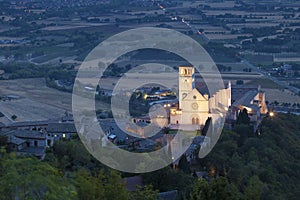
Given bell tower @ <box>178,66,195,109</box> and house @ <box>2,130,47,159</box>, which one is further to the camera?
bell tower @ <box>178,66,195,109</box>

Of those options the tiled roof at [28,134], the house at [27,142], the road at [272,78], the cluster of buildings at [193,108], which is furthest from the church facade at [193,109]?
the road at [272,78]

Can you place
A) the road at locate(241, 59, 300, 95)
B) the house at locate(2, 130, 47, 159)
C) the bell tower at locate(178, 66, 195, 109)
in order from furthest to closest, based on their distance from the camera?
1. the road at locate(241, 59, 300, 95)
2. the bell tower at locate(178, 66, 195, 109)
3. the house at locate(2, 130, 47, 159)

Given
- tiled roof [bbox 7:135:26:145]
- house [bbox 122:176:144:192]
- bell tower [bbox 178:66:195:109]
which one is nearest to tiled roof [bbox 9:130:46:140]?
tiled roof [bbox 7:135:26:145]

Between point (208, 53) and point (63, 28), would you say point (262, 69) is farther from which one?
point (63, 28)

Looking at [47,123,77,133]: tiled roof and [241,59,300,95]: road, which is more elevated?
[241,59,300,95]: road

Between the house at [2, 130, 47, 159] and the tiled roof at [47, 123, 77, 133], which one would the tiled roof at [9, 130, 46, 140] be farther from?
the tiled roof at [47, 123, 77, 133]

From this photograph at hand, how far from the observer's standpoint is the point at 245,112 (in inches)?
798

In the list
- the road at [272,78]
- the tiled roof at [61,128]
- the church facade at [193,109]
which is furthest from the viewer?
the road at [272,78]

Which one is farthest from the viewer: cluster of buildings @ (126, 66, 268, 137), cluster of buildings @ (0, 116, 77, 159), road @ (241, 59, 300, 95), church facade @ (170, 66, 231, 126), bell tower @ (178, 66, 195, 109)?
road @ (241, 59, 300, 95)

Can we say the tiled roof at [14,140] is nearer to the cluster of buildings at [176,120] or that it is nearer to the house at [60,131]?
the cluster of buildings at [176,120]

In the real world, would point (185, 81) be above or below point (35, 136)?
above

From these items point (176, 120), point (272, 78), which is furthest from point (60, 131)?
point (272, 78)

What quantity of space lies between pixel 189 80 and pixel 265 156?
5164mm

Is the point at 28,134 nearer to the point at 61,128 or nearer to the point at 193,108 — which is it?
the point at 61,128
